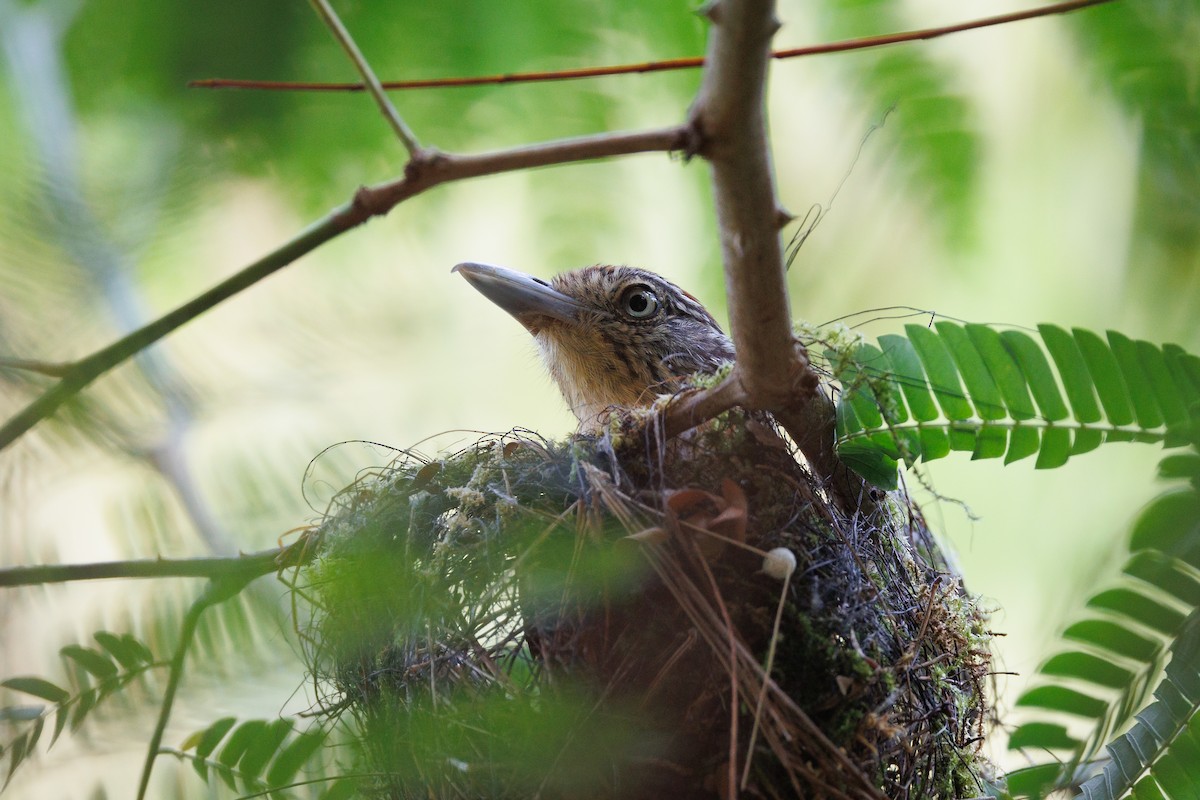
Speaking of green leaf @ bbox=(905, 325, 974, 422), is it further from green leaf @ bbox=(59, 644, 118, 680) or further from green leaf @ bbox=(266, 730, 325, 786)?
green leaf @ bbox=(59, 644, 118, 680)

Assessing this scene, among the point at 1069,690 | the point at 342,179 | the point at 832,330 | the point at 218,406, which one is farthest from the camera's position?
the point at 832,330

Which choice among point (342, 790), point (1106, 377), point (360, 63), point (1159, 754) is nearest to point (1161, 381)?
point (1106, 377)

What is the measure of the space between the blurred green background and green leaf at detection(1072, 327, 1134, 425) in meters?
0.04

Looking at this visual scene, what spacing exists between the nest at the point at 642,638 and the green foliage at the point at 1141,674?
391 mm

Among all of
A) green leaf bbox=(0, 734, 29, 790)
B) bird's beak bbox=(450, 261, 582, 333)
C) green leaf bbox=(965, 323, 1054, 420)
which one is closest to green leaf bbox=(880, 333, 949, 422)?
green leaf bbox=(965, 323, 1054, 420)

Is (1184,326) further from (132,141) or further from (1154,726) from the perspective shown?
(132,141)

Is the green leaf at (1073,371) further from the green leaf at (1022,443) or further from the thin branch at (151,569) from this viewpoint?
the thin branch at (151,569)

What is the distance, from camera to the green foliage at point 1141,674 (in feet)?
2.83

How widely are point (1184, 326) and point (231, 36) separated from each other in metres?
1.01

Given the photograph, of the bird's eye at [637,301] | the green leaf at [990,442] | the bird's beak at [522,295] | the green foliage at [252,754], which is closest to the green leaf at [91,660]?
the green foliage at [252,754]

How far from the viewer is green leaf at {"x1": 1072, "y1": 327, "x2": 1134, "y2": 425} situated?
1.66 m

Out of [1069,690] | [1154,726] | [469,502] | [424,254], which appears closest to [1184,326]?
[1069,690]

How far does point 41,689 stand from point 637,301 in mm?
2181

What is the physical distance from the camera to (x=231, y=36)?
103cm
